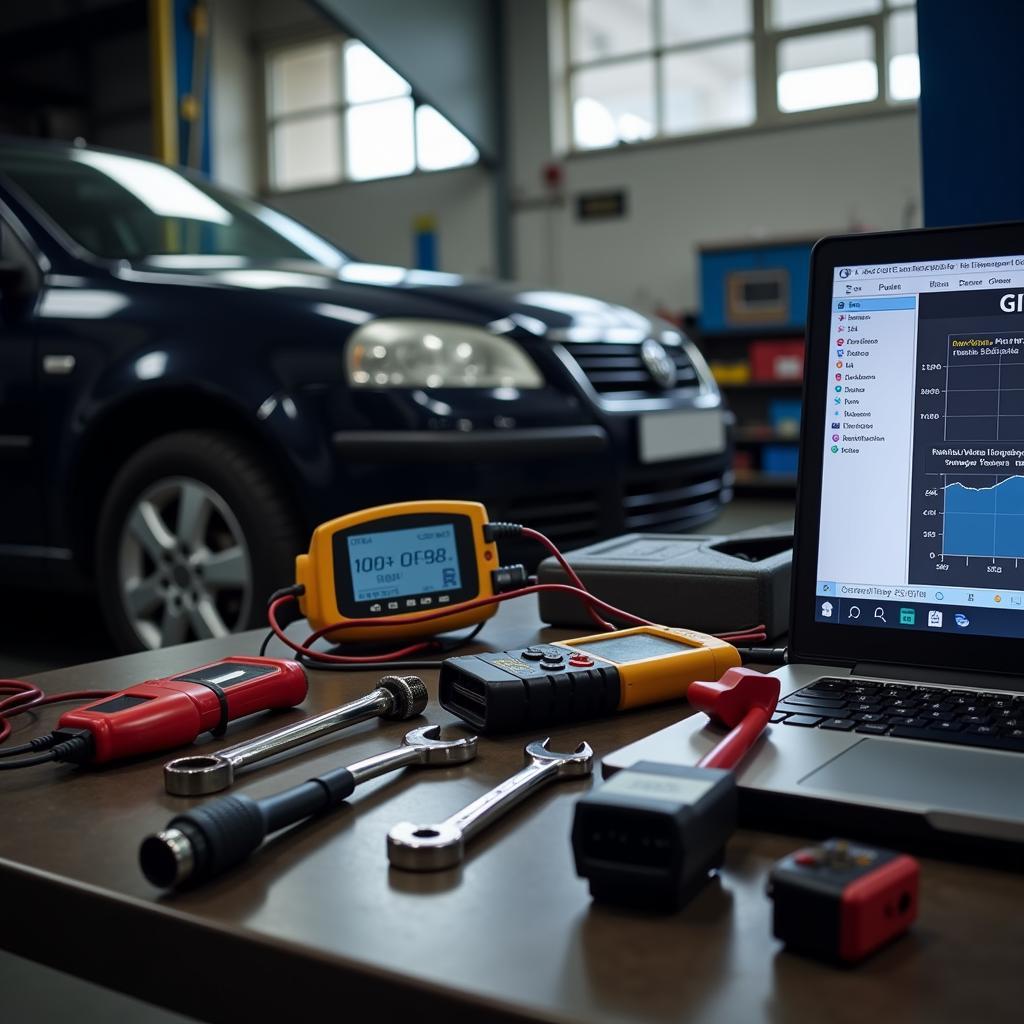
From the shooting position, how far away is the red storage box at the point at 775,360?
7562 mm

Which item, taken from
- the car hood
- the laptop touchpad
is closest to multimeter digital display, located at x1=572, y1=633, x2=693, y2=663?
the laptop touchpad

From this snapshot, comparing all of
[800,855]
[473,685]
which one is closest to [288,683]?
[473,685]

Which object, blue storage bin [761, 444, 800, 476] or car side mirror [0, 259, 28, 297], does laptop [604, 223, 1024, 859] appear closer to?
car side mirror [0, 259, 28, 297]

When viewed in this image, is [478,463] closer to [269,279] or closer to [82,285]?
[269,279]

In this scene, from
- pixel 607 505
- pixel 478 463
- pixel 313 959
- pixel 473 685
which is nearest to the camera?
pixel 313 959

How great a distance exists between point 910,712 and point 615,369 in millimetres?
1961

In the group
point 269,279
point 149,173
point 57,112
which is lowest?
point 269,279

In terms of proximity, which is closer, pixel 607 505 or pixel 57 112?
pixel 607 505

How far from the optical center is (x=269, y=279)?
2379mm

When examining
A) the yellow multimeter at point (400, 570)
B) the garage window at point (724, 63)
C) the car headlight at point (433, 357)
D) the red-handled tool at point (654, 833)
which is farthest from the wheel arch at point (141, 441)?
the garage window at point (724, 63)

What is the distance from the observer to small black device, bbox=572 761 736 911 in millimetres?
458

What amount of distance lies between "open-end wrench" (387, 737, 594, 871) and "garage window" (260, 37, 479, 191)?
894 cm

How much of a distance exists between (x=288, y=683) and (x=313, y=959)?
0.36 metres

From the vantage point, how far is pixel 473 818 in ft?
1.79
